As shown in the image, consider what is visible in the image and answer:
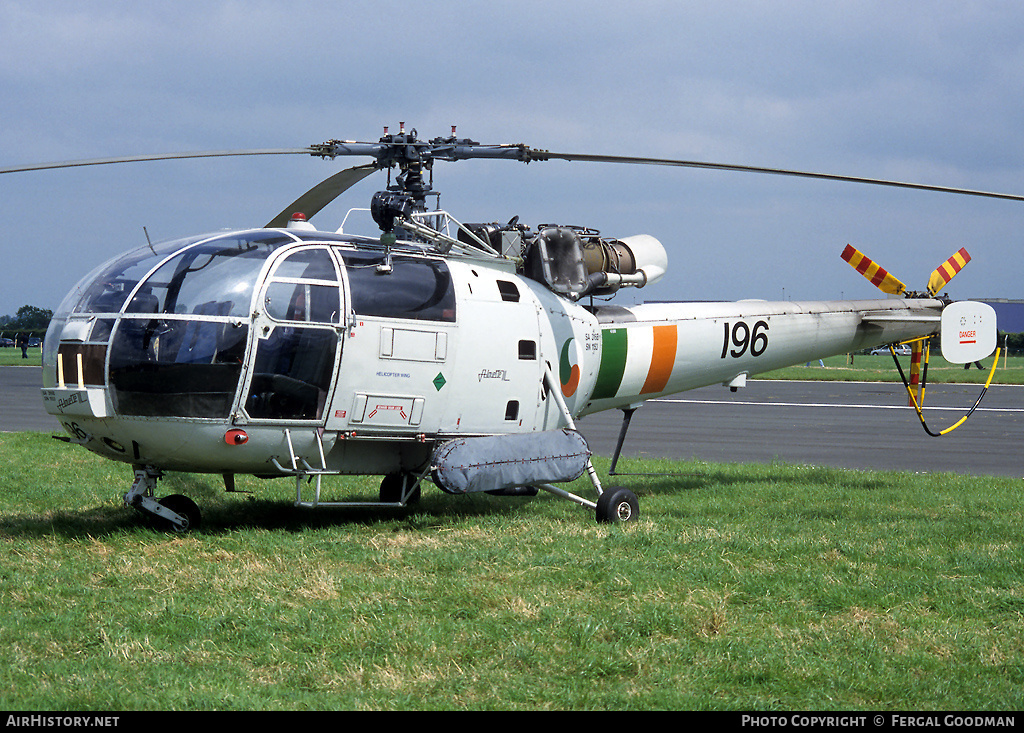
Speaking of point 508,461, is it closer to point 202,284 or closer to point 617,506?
point 617,506

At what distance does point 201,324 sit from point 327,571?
217 cm

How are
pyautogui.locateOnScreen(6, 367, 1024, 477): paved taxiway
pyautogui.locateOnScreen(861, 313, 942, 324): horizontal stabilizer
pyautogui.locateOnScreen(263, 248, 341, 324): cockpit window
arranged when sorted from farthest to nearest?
pyautogui.locateOnScreen(6, 367, 1024, 477): paved taxiway → pyautogui.locateOnScreen(861, 313, 942, 324): horizontal stabilizer → pyautogui.locateOnScreen(263, 248, 341, 324): cockpit window

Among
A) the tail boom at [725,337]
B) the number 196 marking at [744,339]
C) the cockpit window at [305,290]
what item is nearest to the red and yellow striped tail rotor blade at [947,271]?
the tail boom at [725,337]

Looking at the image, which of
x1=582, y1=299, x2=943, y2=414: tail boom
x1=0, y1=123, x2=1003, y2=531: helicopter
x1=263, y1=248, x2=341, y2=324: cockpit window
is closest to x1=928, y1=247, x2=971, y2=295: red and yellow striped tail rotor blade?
x1=582, y1=299, x2=943, y2=414: tail boom

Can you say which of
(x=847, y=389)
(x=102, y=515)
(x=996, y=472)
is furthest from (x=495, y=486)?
(x=847, y=389)

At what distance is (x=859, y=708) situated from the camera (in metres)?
4.88

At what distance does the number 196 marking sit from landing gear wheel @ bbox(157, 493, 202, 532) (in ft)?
21.4

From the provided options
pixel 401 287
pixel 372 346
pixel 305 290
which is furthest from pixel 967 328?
pixel 305 290

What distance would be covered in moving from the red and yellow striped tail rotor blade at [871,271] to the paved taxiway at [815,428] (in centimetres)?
325

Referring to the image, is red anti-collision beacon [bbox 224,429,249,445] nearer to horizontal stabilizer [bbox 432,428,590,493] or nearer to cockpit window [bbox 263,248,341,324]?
cockpit window [bbox 263,248,341,324]

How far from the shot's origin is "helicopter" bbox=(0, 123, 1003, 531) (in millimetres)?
7902

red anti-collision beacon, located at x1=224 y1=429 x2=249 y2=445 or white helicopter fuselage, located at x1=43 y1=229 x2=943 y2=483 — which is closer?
white helicopter fuselage, located at x1=43 y1=229 x2=943 y2=483

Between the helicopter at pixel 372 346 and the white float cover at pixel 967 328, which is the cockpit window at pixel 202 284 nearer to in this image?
the helicopter at pixel 372 346

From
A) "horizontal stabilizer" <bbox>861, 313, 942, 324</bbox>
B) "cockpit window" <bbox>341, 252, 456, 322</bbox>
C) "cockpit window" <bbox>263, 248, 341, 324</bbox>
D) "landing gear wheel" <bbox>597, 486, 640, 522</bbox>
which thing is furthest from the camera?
"horizontal stabilizer" <bbox>861, 313, 942, 324</bbox>
